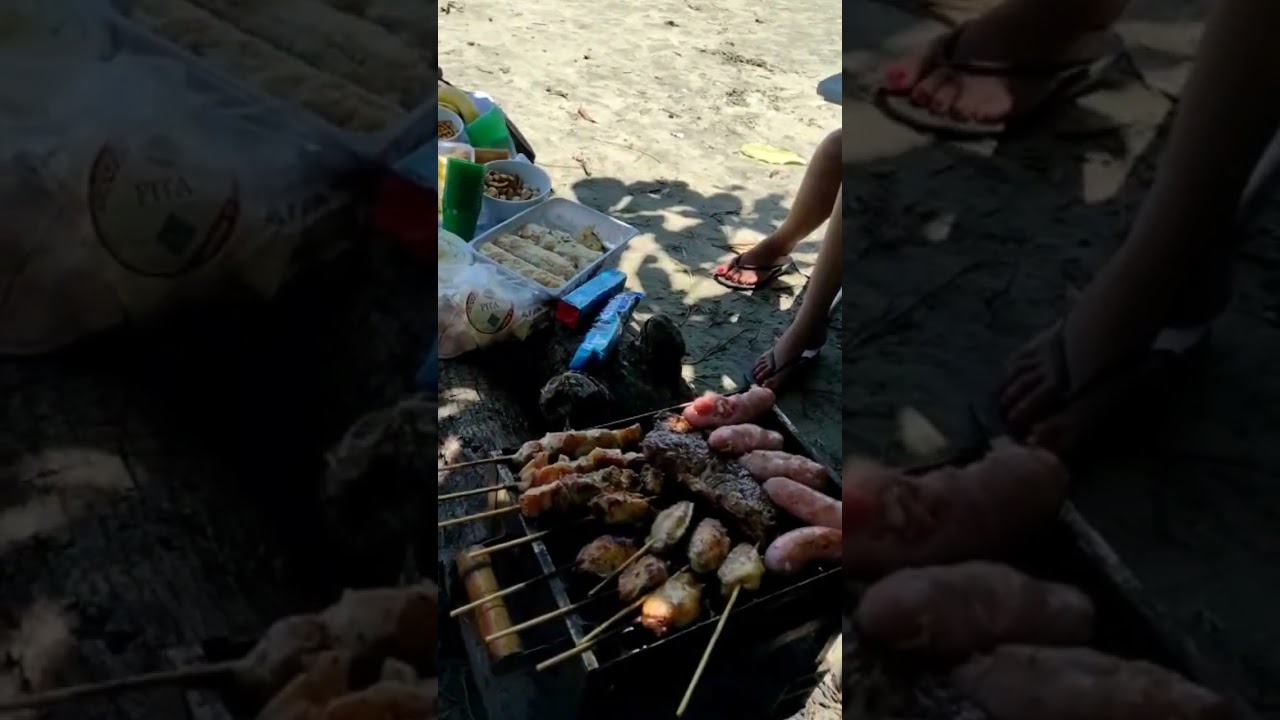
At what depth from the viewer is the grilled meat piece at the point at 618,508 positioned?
7.44 ft

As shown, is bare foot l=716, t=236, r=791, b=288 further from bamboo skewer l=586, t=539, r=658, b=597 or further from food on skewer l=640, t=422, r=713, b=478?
bamboo skewer l=586, t=539, r=658, b=597

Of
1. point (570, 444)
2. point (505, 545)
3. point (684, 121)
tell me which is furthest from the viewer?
point (684, 121)

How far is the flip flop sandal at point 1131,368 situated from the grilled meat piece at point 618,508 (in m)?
1.42

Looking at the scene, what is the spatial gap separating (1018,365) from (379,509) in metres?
0.68

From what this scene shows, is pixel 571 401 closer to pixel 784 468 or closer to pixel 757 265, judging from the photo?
pixel 784 468

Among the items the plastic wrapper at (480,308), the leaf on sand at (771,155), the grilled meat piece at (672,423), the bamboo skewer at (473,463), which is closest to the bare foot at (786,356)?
the plastic wrapper at (480,308)

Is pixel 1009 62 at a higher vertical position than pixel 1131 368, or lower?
higher

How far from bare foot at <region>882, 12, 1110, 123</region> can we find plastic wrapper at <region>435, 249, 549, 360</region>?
2320 millimetres

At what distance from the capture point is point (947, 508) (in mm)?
993

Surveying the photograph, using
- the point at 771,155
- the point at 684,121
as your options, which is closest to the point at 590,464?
the point at 771,155

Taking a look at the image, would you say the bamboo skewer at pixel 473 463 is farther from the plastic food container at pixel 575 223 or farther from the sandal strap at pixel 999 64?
the sandal strap at pixel 999 64

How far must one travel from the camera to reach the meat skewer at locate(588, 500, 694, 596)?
2213mm

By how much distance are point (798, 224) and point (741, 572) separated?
7.97 feet

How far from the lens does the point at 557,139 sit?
5.32 m
